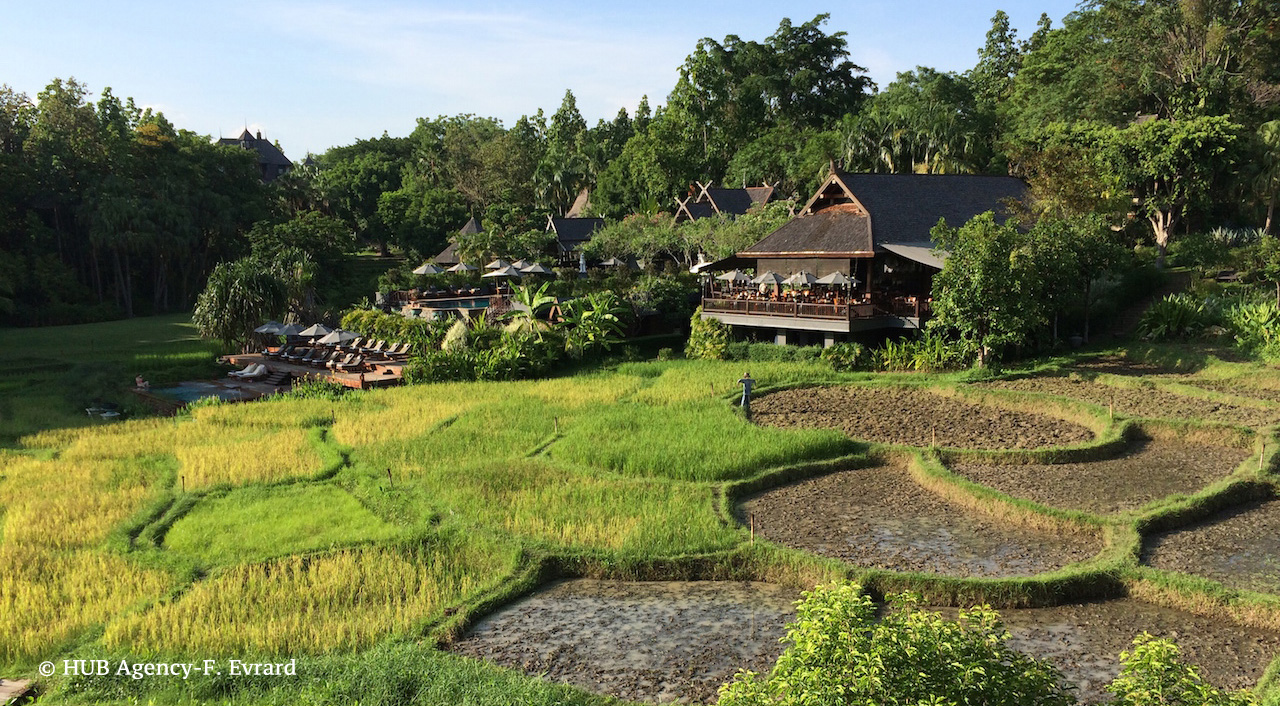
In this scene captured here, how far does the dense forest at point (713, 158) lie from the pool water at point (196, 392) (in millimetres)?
8876

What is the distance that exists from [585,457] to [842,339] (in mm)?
13429

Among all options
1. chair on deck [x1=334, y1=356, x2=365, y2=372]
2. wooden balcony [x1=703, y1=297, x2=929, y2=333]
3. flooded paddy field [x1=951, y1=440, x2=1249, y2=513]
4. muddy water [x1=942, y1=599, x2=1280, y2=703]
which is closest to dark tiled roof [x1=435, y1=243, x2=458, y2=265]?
chair on deck [x1=334, y1=356, x2=365, y2=372]

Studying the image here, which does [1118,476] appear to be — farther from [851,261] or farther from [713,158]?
[713,158]

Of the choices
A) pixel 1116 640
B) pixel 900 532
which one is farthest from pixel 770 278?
pixel 1116 640

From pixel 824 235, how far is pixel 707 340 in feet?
18.1

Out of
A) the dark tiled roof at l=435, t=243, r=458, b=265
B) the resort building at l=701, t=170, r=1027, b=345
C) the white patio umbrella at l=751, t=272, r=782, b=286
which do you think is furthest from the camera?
the dark tiled roof at l=435, t=243, r=458, b=265

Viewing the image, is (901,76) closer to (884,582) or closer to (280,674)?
(884,582)

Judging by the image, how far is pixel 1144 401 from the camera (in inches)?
797

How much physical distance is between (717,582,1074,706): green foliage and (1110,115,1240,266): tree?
32.6 m

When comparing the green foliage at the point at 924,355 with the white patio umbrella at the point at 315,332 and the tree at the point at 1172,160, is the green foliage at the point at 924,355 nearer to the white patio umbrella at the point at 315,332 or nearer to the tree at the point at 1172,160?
the tree at the point at 1172,160

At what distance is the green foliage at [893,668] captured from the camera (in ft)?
16.9

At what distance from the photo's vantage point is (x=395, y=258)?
238 feet

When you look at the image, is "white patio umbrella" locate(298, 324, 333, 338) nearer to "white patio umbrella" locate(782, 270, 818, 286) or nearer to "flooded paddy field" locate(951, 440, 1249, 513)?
"white patio umbrella" locate(782, 270, 818, 286)

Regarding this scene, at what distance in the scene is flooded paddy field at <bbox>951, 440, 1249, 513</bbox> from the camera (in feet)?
46.7
